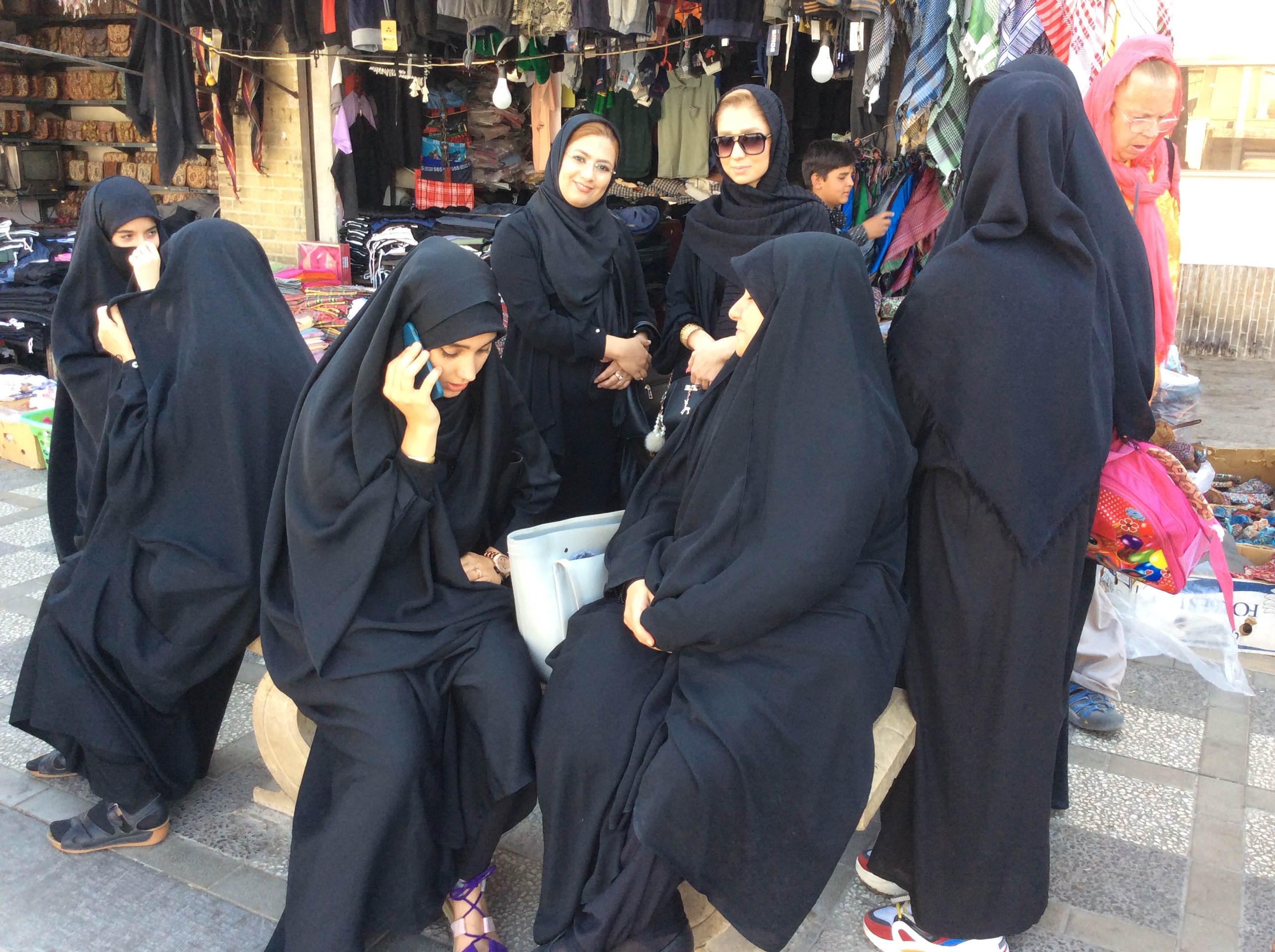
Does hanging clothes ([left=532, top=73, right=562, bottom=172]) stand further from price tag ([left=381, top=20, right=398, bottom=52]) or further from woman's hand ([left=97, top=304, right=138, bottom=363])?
woman's hand ([left=97, top=304, right=138, bottom=363])

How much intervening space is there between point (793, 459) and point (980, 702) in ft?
2.05

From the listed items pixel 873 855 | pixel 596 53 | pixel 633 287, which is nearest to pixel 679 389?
pixel 633 287

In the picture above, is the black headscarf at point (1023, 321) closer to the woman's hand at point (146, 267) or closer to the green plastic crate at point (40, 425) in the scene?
the woman's hand at point (146, 267)

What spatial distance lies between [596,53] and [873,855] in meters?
4.49

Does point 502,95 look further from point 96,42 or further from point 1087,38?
point 96,42

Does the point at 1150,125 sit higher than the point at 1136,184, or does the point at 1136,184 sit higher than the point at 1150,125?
the point at 1150,125

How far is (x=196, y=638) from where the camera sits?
239cm

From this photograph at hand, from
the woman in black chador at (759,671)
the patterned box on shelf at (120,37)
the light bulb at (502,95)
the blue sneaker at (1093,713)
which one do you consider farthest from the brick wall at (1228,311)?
the patterned box on shelf at (120,37)

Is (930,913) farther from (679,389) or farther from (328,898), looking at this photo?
(679,389)

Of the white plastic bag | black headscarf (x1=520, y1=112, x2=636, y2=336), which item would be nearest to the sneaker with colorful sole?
the white plastic bag

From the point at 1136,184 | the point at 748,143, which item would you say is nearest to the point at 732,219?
the point at 748,143

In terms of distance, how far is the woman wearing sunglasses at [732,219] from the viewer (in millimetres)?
2955

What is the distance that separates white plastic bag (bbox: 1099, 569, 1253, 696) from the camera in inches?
137

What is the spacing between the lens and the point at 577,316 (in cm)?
319
